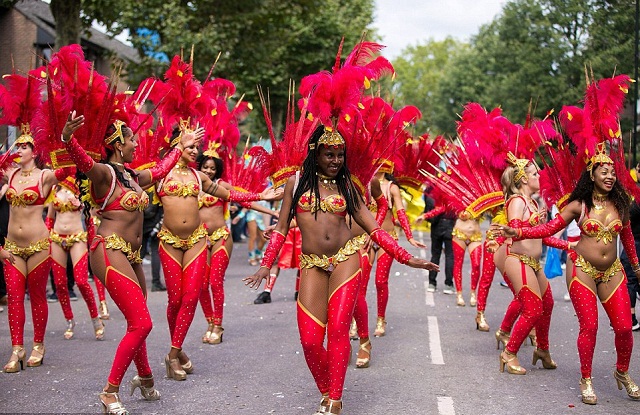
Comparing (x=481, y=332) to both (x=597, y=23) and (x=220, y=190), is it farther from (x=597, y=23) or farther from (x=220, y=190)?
(x=597, y=23)

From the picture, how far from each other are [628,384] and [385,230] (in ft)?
10.9

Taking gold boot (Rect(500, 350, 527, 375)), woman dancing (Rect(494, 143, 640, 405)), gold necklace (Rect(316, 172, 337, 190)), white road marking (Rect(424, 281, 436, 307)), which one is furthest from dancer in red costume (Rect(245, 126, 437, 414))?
white road marking (Rect(424, 281, 436, 307))

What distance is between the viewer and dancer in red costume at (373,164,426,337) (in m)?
9.73

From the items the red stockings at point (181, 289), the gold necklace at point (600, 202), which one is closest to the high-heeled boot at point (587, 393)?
the gold necklace at point (600, 202)

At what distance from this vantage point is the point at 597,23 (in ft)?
66.8

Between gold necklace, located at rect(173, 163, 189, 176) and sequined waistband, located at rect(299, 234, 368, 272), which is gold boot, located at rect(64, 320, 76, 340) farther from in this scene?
sequined waistband, located at rect(299, 234, 368, 272)

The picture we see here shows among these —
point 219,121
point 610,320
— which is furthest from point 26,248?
point 610,320

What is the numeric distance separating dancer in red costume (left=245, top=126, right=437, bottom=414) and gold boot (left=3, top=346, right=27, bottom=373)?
3026 millimetres

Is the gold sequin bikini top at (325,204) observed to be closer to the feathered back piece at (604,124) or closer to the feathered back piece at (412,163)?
the feathered back piece at (604,124)

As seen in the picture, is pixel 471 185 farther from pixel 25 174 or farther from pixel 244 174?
pixel 25 174

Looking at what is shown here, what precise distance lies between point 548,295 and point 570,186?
1.18 metres

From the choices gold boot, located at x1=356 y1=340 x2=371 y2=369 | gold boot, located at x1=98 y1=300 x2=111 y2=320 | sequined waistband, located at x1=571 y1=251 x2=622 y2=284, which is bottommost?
gold boot, located at x1=98 y1=300 x2=111 y2=320

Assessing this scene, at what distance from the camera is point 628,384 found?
7.08m

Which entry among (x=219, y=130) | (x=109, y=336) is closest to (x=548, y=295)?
(x=219, y=130)
